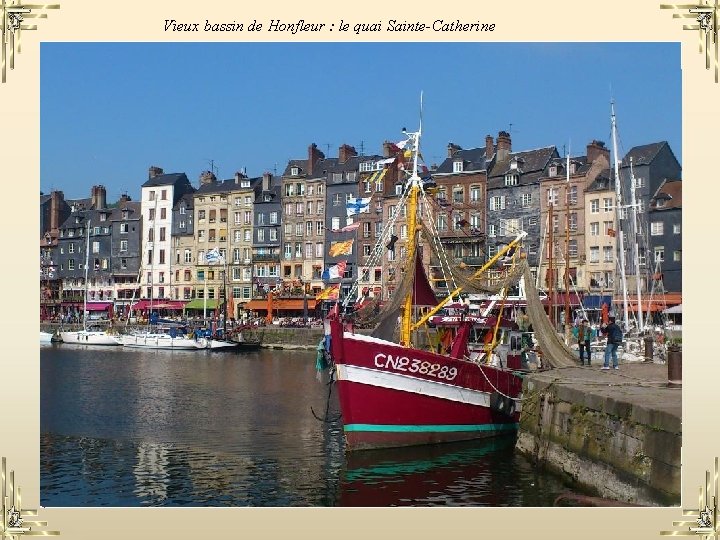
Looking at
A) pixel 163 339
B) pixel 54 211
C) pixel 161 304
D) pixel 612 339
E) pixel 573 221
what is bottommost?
pixel 163 339

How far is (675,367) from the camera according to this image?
775 inches

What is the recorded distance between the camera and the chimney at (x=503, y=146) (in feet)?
257

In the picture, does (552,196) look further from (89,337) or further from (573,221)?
(89,337)

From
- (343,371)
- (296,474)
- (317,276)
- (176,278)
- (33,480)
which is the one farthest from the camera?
(176,278)

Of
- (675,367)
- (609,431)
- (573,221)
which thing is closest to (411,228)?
(675,367)

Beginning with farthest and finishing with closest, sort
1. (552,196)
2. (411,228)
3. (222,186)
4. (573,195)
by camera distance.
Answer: (222,186) < (552,196) < (573,195) < (411,228)

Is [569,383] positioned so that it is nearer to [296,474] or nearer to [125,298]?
[296,474]

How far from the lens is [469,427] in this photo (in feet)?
80.5

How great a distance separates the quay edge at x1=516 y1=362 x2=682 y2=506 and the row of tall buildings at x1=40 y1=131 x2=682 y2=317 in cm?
3671

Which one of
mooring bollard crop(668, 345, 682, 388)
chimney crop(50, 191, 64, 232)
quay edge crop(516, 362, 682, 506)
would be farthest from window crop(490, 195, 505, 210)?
chimney crop(50, 191, 64, 232)

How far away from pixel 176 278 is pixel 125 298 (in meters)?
7.31
